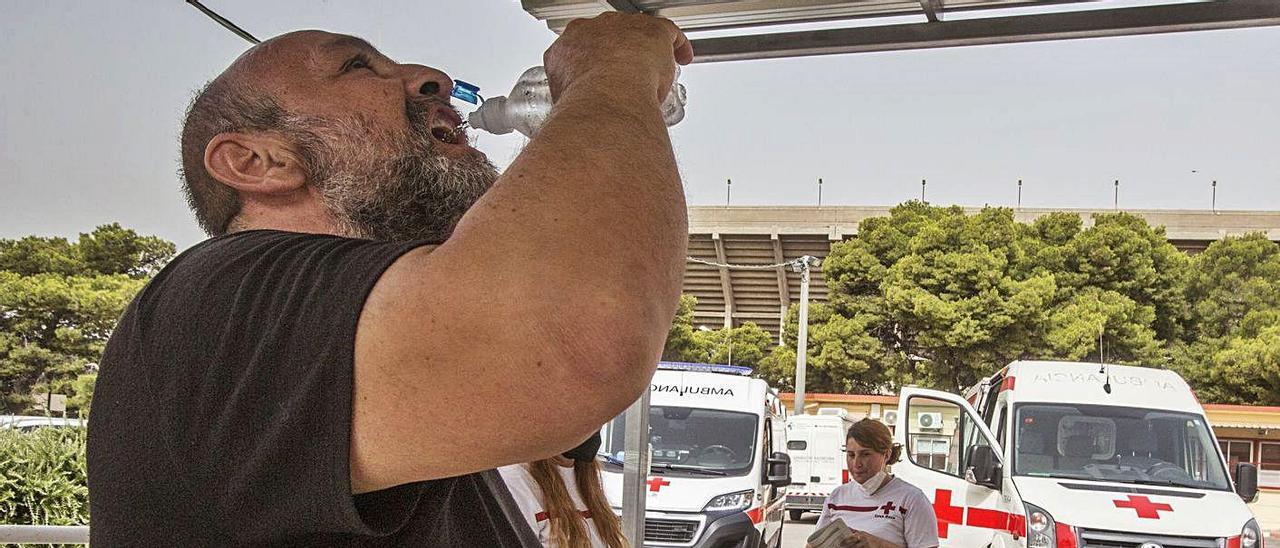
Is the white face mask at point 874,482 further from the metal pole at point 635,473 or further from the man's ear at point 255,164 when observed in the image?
the man's ear at point 255,164

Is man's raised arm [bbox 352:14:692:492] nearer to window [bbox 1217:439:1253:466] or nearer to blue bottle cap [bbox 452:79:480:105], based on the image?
blue bottle cap [bbox 452:79:480:105]

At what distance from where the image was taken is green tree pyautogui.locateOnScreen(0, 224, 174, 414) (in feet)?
37.4

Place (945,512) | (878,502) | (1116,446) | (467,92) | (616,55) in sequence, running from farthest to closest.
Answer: (945,512) → (1116,446) → (878,502) → (467,92) → (616,55)

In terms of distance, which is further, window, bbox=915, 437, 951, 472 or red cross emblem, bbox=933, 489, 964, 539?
window, bbox=915, 437, 951, 472

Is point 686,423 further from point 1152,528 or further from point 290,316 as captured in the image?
point 290,316

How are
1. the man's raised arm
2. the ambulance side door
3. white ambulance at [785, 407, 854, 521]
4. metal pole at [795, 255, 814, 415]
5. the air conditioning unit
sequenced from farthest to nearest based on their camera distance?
metal pole at [795, 255, 814, 415], white ambulance at [785, 407, 854, 521], the air conditioning unit, the ambulance side door, the man's raised arm

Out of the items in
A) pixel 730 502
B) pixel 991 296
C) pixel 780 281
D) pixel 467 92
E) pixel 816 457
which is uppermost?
pixel 780 281

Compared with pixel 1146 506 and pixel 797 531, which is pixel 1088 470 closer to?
pixel 1146 506

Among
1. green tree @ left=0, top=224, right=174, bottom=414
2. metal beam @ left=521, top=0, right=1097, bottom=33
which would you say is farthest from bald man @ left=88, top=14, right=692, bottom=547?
green tree @ left=0, top=224, right=174, bottom=414

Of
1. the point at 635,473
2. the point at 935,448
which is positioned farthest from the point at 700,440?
the point at 935,448

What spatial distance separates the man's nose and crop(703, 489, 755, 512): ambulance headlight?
934 cm

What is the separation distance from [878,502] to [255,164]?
556 centimetres

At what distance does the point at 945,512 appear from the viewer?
32.7 feet

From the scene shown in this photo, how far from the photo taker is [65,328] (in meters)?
11.6
